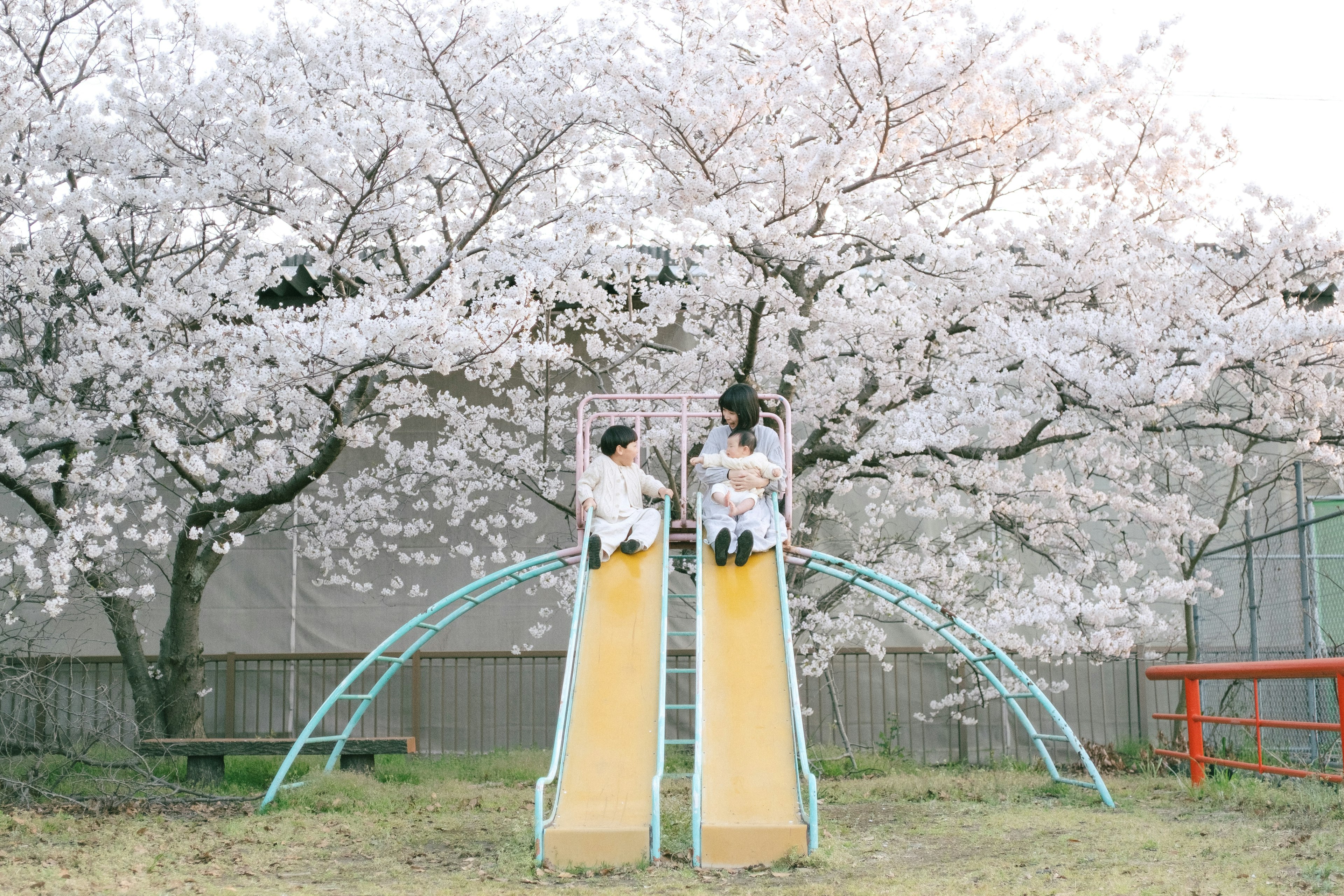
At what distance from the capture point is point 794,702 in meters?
5.38

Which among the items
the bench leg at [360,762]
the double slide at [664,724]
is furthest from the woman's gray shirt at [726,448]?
the bench leg at [360,762]

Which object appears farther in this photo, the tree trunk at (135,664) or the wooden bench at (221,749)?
the tree trunk at (135,664)

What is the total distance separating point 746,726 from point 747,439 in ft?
6.91

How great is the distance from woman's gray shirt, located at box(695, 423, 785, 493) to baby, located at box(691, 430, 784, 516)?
0.14 feet

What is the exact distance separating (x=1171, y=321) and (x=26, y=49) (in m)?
7.97

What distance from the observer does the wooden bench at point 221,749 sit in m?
7.61

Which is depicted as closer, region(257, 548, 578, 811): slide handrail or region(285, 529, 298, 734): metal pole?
region(257, 548, 578, 811): slide handrail

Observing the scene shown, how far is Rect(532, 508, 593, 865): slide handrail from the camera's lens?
4.91 m

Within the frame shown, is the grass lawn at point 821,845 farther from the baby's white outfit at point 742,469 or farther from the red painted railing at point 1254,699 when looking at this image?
the baby's white outfit at point 742,469

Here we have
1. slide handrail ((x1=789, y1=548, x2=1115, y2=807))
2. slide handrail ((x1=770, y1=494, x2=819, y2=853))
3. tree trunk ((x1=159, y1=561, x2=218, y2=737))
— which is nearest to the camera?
slide handrail ((x1=770, y1=494, x2=819, y2=853))

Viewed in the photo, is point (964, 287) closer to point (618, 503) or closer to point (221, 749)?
point (618, 503)

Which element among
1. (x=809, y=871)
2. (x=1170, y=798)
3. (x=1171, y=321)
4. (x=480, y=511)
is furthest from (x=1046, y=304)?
(x=480, y=511)

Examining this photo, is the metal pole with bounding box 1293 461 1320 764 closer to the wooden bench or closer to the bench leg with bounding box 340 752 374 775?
the wooden bench

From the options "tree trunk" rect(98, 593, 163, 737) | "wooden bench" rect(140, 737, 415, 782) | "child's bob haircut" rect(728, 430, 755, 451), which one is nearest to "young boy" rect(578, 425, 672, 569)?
"child's bob haircut" rect(728, 430, 755, 451)
